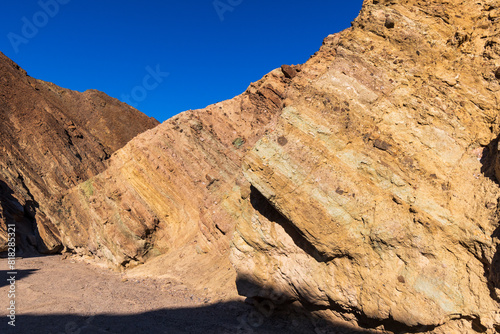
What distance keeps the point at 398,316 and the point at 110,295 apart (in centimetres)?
676

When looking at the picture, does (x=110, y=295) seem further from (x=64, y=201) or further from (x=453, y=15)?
(x=453, y=15)

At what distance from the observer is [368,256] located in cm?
525

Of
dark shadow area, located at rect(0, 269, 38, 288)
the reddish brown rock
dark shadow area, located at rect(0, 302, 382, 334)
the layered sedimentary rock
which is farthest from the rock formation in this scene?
dark shadow area, located at rect(0, 269, 38, 288)

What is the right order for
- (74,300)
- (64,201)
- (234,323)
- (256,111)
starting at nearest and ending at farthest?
(234,323) < (74,300) < (256,111) < (64,201)

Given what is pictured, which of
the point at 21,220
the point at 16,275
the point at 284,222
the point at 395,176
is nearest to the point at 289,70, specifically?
the point at 284,222

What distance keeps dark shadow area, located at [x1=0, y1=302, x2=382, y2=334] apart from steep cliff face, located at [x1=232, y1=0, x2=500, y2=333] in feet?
1.69

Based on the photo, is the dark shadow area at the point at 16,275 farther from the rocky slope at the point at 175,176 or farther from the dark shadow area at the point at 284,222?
the dark shadow area at the point at 284,222

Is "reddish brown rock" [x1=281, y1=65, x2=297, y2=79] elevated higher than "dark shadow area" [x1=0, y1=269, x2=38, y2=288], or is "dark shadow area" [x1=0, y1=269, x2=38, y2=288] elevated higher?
"reddish brown rock" [x1=281, y1=65, x2=297, y2=79]

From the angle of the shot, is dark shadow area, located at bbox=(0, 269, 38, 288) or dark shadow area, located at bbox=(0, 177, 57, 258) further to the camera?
dark shadow area, located at bbox=(0, 177, 57, 258)

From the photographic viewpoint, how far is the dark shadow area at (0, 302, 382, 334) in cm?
566

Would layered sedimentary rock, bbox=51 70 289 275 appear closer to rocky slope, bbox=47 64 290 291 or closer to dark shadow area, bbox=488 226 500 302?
rocky slope, bbox=47 64 290 291

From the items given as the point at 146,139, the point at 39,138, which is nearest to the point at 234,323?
the point at 146,139

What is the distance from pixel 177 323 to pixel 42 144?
21.9 metres

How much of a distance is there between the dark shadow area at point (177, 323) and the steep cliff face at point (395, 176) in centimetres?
51
